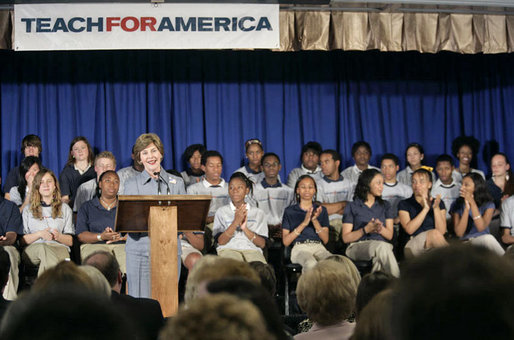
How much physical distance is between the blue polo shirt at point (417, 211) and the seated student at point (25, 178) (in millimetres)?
3556

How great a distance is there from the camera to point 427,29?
6.52 m

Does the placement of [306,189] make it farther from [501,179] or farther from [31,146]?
[31,146]

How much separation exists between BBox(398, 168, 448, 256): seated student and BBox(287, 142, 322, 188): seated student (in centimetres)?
126

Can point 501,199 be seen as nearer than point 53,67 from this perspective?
Yes

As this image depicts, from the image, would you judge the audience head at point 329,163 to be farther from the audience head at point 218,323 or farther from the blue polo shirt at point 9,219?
the audience head at point 218,323

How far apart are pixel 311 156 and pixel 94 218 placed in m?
2.62

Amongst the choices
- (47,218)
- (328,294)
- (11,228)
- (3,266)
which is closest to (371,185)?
(47,218)

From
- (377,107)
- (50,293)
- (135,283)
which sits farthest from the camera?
(377,107)

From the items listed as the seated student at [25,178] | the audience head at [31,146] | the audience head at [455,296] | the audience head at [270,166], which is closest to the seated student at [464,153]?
the audience head at [270,166]

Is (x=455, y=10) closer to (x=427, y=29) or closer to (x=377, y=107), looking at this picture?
(x=427, y=29)

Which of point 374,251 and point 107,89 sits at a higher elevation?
point 107,89

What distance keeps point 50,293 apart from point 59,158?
7.30 meters

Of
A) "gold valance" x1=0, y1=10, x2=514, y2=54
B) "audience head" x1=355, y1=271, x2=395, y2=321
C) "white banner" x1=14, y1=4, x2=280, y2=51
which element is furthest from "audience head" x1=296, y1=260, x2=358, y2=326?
"gold valance" x1=0, y1=10, x2=514, y2=54

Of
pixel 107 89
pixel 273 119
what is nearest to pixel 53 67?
pixel 107 89
